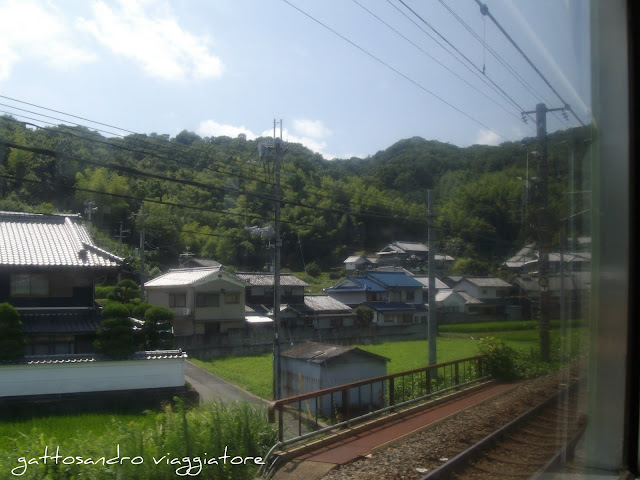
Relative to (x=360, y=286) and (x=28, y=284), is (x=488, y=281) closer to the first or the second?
(x=360, y=286)

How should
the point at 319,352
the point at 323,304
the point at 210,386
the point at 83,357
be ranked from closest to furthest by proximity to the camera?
the point at 319,352 → the point at 210,386 → the point at 83,357 → the point at 323,304

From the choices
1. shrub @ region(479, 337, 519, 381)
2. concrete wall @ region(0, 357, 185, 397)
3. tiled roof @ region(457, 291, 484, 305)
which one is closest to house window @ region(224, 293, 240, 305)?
concrete wall @ region(0, 357, 185, 397)

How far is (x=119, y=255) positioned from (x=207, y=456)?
3.03 meters

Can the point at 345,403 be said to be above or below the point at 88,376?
above

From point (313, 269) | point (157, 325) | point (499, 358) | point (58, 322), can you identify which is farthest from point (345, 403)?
point (58, 322)

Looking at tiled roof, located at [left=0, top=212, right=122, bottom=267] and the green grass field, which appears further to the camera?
the green grass field

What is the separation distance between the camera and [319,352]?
598cm

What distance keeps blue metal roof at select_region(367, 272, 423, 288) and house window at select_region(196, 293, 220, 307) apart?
1.97 meters

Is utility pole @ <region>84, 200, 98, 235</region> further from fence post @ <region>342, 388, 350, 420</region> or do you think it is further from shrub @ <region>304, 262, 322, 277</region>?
fence post @ <region>342, 388, 350, 420</region>

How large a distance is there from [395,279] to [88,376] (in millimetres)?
4233

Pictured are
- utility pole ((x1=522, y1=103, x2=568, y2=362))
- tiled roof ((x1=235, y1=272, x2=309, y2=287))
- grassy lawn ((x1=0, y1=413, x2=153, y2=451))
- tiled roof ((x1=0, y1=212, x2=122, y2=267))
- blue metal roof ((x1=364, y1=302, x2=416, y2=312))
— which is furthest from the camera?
blue metal roof ((x1=364, y1=302, x2=416, y2=312))

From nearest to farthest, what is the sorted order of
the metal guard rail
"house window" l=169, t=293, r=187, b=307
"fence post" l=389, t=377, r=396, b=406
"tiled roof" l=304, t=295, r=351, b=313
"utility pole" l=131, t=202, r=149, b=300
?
the metal guard rail, "utility pole" l=131, t=202, r=149, b=300, "fence post" l=389, t=377, r=396, b=406, "house window" l=169, t=293, r=187, b=307, "tiled roof" l=304, t=295, r=351, b=313

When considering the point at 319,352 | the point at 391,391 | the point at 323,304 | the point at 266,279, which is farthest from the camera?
the point at 323,304

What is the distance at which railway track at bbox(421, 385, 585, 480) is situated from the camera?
96.5 inches
